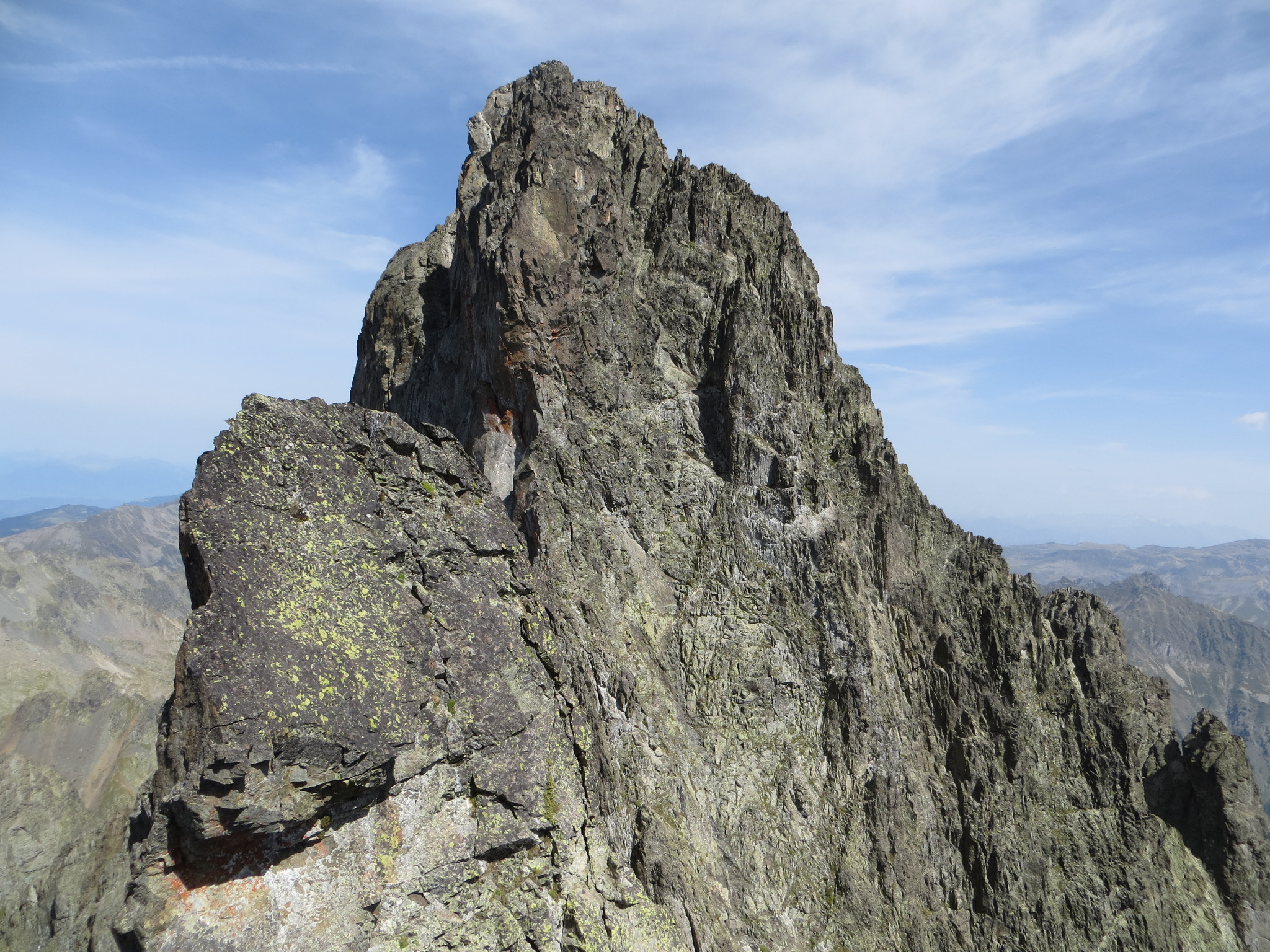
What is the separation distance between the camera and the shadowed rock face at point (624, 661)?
18.5m

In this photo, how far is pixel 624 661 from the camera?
2453 centimetres

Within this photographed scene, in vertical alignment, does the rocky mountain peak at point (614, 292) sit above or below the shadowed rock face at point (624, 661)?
above

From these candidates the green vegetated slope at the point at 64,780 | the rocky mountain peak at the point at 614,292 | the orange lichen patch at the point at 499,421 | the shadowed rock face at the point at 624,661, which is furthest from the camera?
the green vegetated slope at the point at 64,780

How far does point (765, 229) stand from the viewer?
3253 centimetres

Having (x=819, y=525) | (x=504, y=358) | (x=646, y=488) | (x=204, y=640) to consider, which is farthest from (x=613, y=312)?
(x=204, y=640)

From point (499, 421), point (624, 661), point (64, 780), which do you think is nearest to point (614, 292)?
point (499, 421)

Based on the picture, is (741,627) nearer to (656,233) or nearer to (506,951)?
(506,951)

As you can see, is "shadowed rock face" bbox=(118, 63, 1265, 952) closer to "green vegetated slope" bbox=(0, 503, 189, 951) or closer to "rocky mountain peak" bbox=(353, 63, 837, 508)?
"rocky mountain peak" bbox=(353, 63, 837, 508)

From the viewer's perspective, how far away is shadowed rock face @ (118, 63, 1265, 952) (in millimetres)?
18516

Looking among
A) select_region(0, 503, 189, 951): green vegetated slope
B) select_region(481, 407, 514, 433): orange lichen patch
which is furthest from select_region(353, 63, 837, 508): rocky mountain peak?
select_region(0, 503, 189, 951): green vegetated slope

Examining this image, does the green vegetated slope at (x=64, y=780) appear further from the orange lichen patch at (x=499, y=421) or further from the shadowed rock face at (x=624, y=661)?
the orange lichen patch at (x=499, y=421)

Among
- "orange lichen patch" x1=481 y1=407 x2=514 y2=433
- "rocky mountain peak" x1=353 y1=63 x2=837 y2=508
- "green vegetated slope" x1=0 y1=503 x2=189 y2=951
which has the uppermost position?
"rocky mountain peak" x1=353 y1=63 x2=837 y2=508

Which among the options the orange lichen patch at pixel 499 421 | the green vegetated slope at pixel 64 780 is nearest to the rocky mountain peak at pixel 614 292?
the orange lichen patch at pixel 499 421

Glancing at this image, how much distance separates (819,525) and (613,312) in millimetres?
11393
